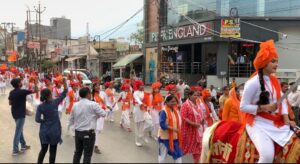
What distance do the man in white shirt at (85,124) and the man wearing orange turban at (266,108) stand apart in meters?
3.15

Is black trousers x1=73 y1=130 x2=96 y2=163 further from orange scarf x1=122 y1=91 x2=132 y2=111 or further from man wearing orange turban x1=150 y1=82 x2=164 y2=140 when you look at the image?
orange scarf x1=122 y1=91 x2=132 y2=111

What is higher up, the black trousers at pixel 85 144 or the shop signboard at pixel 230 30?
the shop signboard at pixel 230 30

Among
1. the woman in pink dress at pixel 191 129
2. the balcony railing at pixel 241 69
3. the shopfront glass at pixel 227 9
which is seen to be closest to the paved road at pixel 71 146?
the woman in pink dress at pixel 191 129

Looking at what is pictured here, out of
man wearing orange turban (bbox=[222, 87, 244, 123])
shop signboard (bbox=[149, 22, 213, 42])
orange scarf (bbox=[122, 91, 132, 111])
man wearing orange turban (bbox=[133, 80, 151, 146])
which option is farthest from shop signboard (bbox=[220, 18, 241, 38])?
man wearing orange turban (bbox=[222, 87, 244, 123])

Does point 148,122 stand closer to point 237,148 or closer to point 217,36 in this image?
point 237,148

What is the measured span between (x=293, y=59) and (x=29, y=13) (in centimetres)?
4342

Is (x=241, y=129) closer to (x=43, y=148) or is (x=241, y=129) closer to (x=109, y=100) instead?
(x=43, y=148)

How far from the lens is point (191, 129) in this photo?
7.96 meters

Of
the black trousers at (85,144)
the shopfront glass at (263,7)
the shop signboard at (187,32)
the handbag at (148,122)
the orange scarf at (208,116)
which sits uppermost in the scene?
the shopfront glass at (263,7)

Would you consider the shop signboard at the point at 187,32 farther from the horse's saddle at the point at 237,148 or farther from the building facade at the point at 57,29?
the building facade at the point at 57,29

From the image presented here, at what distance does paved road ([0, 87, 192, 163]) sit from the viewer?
8.02m

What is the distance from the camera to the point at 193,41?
28.3 m

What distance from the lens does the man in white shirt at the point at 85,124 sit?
7176mm

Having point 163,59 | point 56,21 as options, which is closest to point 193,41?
point 163,59
